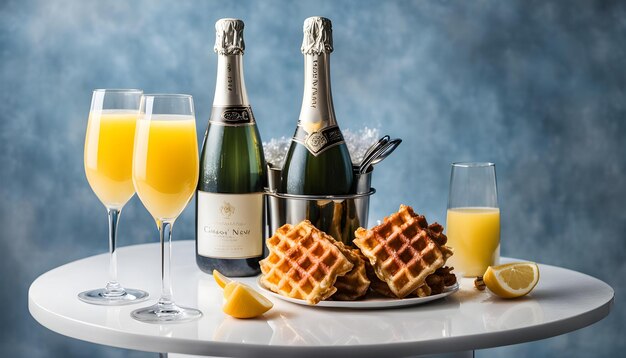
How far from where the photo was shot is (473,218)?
1.95m

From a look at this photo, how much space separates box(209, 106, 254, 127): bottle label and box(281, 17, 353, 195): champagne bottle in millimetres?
124

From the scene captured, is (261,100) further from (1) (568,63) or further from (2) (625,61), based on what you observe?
(2) (625,61)

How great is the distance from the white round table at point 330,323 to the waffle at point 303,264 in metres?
0.04

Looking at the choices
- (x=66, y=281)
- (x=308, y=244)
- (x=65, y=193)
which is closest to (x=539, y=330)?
(x=308, y=244)

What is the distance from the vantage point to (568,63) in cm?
371

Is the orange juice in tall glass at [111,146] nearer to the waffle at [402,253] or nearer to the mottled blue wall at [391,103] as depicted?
the waffle at [402,253]

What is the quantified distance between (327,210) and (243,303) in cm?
41

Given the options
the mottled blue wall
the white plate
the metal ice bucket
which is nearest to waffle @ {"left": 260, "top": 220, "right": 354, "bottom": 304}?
the white plate

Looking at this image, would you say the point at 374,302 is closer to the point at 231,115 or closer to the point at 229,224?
the point at 229,224

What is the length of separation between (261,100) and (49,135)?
0.88m

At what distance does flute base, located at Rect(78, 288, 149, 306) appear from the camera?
5.60 feet

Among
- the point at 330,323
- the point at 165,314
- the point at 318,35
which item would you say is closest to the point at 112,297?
the point at 165,314

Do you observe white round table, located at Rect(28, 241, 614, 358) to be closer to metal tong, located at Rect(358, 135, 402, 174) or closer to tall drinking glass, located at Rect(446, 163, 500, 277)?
tall drinking glass, located at Rect(446, 163, 500, 277)

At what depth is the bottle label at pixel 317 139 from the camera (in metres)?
1.97
